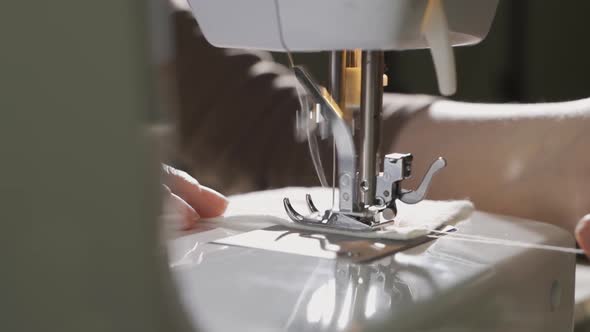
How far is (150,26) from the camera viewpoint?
168 millimetres

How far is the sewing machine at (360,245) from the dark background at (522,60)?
1234 millimetres

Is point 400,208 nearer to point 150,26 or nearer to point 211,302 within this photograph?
point 211,302

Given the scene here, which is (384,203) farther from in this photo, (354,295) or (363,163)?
(354,295)

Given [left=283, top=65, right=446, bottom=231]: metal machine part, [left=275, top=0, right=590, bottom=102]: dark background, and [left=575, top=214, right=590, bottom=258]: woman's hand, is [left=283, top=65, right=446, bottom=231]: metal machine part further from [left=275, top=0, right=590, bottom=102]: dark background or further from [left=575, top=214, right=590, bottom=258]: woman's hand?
[left=275, top=0, right=590, bottom=102]: dark background

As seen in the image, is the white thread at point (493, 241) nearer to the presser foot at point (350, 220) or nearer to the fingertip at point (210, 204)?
the presser foot at point (350, 220)

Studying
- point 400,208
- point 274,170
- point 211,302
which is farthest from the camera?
point 274,170

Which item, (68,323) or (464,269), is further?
(464,269)

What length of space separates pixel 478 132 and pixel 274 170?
360 millimetres

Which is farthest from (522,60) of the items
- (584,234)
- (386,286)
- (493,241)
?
(386,286)

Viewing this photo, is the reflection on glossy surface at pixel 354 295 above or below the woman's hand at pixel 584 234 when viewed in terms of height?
above

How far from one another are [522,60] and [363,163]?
4.87ft

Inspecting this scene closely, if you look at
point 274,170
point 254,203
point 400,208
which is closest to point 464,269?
point 400,208

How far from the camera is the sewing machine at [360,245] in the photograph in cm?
49

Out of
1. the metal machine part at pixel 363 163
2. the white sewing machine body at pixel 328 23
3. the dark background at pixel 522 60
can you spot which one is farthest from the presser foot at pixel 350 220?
the dark background at pixel 522 60
